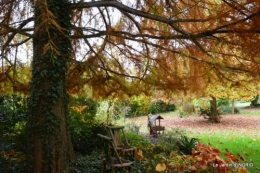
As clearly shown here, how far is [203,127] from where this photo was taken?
1416 cm

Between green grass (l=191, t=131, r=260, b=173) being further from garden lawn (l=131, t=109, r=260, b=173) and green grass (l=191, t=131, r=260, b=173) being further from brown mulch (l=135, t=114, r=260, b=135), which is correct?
brown mulch (l=135, t=114, r=260, b=135)

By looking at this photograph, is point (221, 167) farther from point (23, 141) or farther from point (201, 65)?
point (23, 141)

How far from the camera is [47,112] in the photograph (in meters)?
3.64

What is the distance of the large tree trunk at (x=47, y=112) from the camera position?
3.61 meters

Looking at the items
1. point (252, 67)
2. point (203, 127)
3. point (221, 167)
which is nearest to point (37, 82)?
point (221, 167)

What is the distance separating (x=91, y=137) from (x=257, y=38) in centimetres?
468

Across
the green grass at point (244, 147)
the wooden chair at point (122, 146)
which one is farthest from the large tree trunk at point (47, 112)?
the green grass at point (244, 147)

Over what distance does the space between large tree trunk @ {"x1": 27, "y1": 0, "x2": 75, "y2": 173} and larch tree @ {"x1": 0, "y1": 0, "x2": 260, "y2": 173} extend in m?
0.01

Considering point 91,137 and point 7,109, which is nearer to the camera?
point 91,137

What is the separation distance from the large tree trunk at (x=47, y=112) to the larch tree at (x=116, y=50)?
0.01 m

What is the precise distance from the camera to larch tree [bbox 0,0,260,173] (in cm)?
301

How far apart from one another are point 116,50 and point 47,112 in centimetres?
220

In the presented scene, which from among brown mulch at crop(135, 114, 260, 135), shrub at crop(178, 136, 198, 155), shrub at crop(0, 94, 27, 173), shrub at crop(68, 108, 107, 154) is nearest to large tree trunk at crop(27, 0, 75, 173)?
shrub at crop(0, 94, 27, 173)

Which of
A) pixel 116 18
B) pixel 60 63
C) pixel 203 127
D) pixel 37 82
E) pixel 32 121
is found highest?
pixel 116 18
